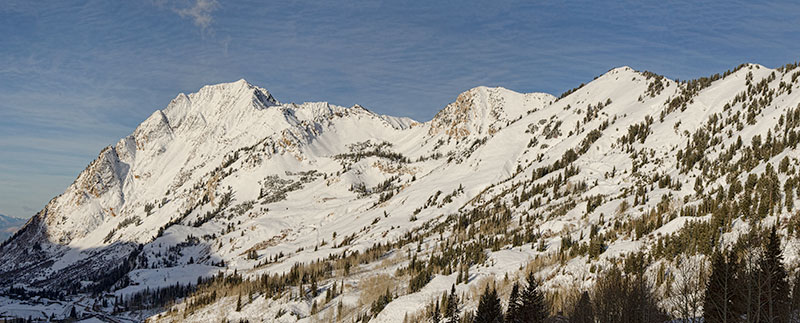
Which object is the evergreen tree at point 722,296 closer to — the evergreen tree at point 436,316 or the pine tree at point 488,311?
the pine tree at point 488,311

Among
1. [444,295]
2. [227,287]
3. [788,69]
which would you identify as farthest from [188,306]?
[788,69]

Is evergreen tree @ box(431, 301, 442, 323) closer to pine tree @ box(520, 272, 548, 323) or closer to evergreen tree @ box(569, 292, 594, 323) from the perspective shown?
pine tree @ box(520, 272, 548, 323)

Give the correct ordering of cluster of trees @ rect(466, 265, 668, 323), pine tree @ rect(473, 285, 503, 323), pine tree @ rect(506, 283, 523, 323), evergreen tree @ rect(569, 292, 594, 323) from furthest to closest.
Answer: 1. pine tree @ rect(473, 285, 503, 323)
2. pine tree @ rect(506, 283, 523, 323)
3. evergreen tree @ rect(569, 292, 594, 323)
4. cluster of trees @ rect(466, 265, 668, 323)

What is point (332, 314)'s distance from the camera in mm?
94812

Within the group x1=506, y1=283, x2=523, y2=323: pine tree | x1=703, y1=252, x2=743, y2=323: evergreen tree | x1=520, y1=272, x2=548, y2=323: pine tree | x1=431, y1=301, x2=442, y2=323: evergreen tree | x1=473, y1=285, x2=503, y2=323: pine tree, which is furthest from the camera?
x1=431, y1=301, x2=442, y2=323: evergreen tree

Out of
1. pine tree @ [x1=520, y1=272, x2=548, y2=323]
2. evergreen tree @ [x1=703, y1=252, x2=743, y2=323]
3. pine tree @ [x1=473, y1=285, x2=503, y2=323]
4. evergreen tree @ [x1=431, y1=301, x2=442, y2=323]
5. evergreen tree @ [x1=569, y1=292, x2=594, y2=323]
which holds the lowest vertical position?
→ evergreen tree @ [x1=431, y1=301, x2=442, y2=323]

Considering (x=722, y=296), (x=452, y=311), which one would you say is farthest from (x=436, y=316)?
(x=722, y=296)

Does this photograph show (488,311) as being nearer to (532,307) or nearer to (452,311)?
(532,307)

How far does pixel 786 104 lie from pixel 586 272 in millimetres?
95030

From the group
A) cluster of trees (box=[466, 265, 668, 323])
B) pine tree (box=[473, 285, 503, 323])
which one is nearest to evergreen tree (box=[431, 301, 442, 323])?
pine tree (box=[473, 285, 503, 323])

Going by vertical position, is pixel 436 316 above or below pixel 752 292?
below

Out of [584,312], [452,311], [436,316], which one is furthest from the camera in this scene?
[452,311]

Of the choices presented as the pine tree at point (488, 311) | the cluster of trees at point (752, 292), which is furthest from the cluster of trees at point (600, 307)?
Answer: the cluster of trees at point (752, 292)

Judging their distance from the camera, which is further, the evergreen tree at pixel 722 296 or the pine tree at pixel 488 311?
the pine tree at pixel 488 311
